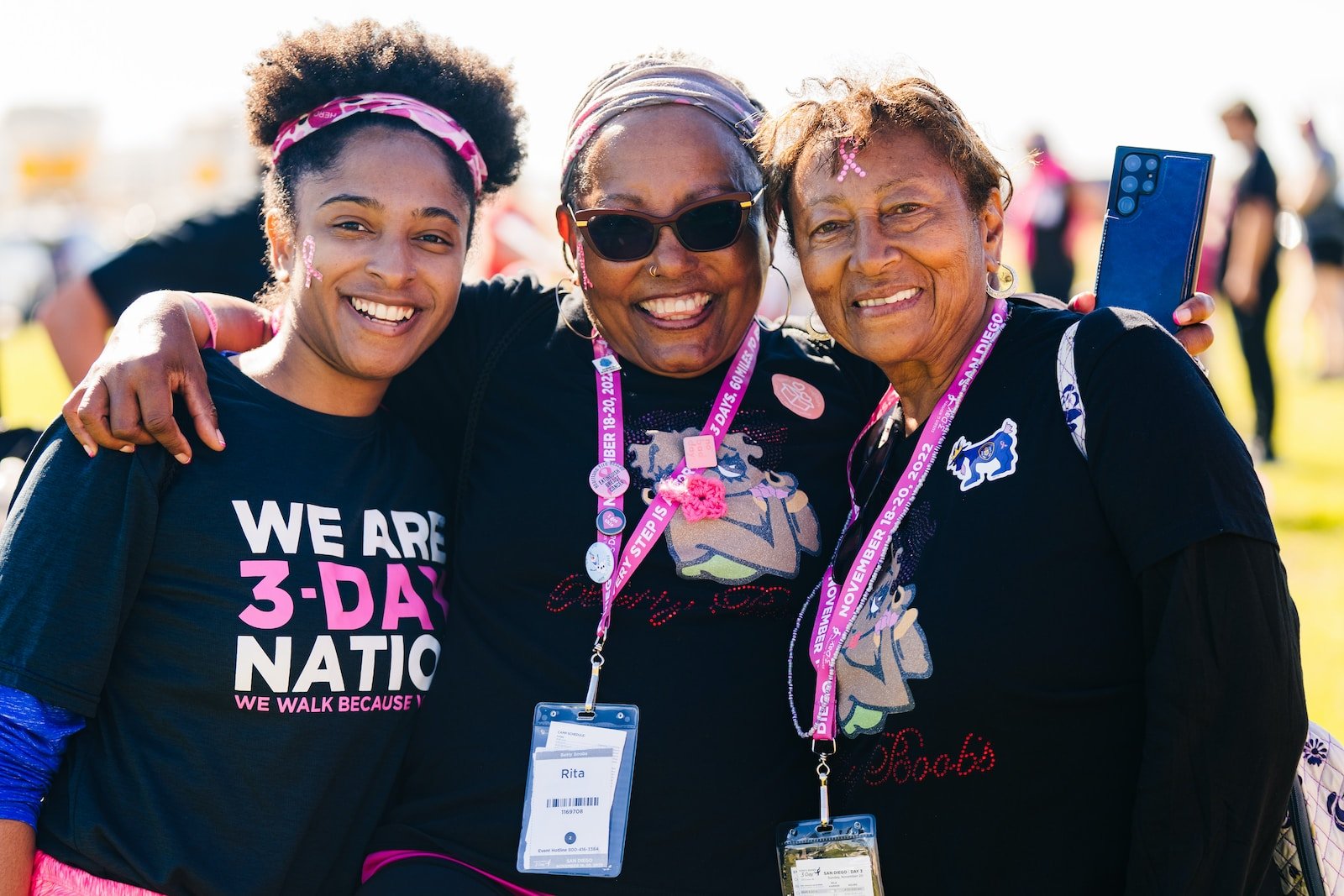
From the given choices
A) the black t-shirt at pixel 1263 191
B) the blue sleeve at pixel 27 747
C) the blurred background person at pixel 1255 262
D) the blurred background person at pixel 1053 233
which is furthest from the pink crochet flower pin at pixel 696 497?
the blurred background person at pixel 1053 233

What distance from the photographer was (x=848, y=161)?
2441mm

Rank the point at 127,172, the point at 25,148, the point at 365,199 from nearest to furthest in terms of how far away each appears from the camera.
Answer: the point at 365,199 < the point at 25,148 < the point at 127,172

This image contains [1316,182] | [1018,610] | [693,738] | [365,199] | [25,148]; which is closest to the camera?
[1018,610]

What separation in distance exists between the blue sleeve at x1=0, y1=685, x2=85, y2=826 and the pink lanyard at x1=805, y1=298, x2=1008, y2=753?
1526 millimetres

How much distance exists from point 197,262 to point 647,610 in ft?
7.84

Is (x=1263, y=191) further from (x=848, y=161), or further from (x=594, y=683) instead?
(x=594, y=683)

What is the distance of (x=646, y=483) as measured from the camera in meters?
2.70

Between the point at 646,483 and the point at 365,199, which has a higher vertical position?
the point at 365,199

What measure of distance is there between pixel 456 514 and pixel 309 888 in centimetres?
90

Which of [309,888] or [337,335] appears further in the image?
[337,335]

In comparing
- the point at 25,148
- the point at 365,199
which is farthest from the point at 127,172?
the point at 365,199

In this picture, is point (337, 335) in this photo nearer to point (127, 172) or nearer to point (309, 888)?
point (309, 888)

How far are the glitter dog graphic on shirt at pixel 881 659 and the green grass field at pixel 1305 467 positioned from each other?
1.92 feet

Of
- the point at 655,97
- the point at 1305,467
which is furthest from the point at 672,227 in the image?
the point at 1305,467
